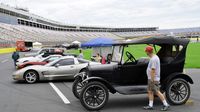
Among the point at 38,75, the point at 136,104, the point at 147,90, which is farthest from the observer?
the point at 38,75

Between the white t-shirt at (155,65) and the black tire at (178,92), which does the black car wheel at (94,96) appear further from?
the black tire at (178,92)

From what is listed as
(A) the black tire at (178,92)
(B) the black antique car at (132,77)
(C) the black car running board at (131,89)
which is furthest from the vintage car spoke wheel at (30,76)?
(A) the black tire at (178,92)

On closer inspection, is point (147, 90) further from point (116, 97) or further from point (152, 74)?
point (116, 97)

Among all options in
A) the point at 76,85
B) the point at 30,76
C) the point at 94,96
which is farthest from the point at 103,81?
the point at 30,76

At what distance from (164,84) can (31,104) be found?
392cm

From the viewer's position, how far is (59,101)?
9.97 meters

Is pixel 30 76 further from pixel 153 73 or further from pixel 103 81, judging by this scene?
pixel 153 73

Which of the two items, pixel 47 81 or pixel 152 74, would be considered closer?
pixel 152 74

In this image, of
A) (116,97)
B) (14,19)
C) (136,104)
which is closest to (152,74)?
(136,104)

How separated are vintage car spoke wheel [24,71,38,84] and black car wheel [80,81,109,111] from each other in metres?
7.41

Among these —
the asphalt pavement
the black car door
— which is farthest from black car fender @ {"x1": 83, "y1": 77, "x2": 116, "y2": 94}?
the asphalt pavement

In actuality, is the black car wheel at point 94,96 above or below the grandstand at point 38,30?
below

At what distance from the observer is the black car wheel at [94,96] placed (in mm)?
8422

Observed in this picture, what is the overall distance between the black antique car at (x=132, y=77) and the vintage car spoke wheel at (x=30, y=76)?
22.2 ft
